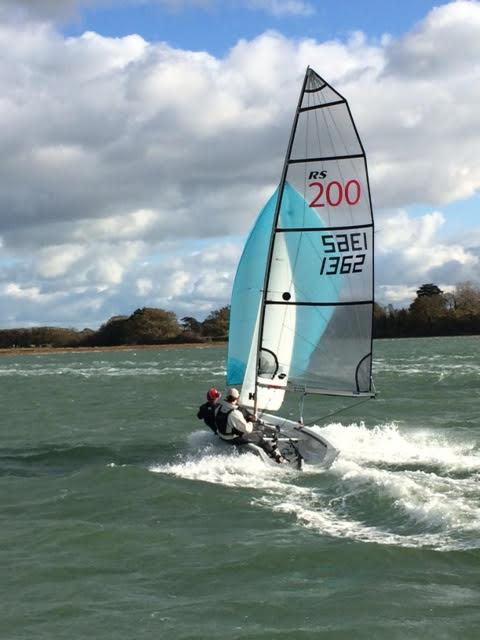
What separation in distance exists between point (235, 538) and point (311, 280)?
5.59m

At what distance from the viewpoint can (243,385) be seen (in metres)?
13.9

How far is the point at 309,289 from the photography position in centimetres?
1366

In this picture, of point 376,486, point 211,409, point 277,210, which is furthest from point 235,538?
point 277,210

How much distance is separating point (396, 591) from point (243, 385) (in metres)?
6.98

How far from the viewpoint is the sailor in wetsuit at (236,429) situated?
41.9 feet

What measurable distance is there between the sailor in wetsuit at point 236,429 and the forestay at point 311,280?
0.70m

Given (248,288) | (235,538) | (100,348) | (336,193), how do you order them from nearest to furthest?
1. (235,538)
2. (336,193)
3. (248,288)
4. (100,348)

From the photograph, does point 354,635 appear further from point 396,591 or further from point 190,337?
point 190,337

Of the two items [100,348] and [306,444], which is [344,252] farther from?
[100,348]

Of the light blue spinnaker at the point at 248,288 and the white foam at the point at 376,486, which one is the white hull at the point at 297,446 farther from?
the light blue spinnaker at the point at 248,288

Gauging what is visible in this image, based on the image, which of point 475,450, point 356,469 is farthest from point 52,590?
point 475,450

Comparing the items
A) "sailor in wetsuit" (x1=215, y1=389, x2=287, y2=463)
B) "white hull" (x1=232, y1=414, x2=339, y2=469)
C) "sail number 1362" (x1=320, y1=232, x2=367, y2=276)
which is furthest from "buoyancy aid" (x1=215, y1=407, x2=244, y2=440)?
"sail number 1362" (x1=320, y1=232, x2=367, y2=276)

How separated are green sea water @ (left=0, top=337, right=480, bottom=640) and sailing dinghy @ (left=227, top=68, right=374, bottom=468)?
3.94 ft

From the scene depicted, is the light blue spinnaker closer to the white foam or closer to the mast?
the mast
